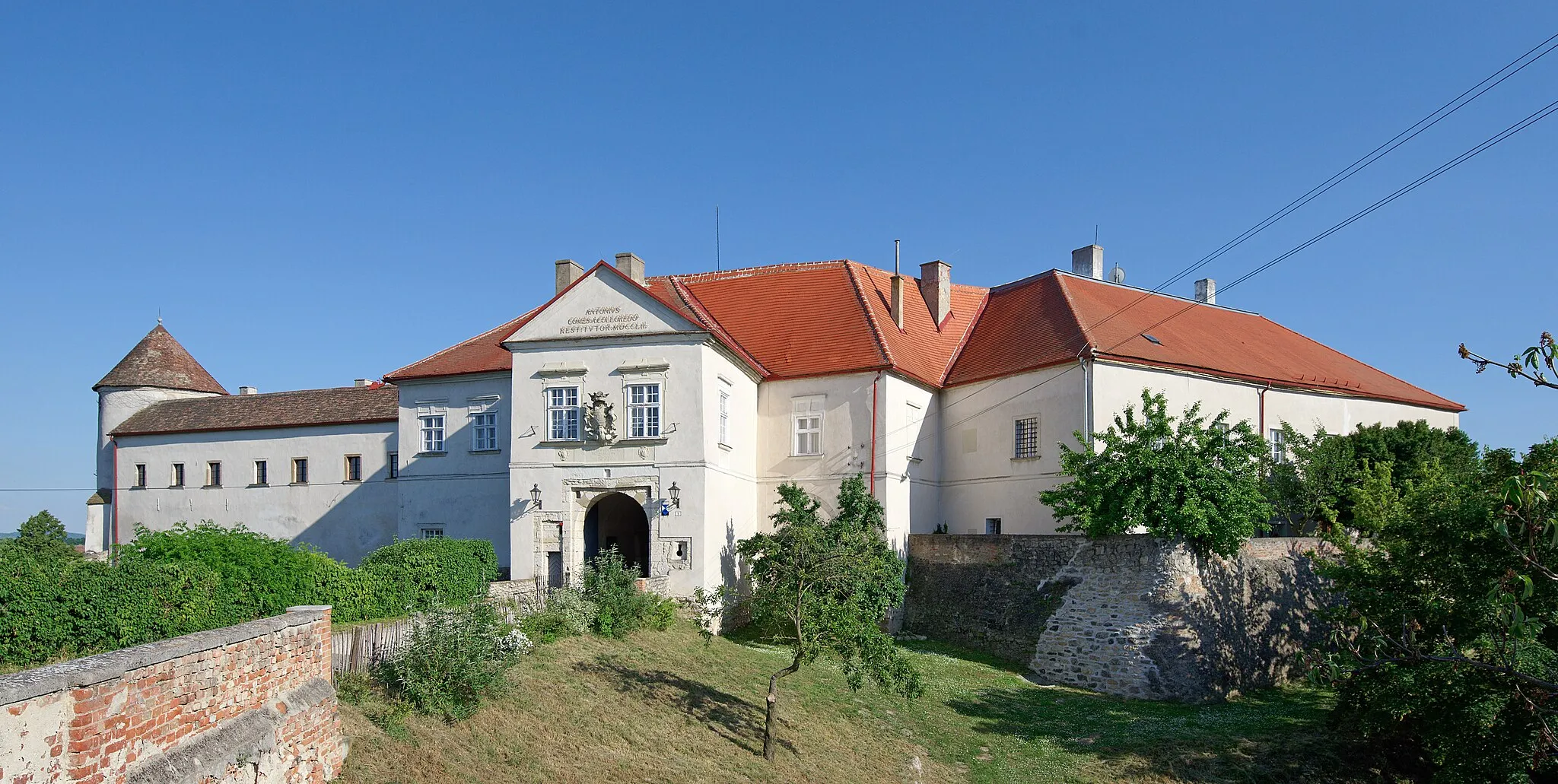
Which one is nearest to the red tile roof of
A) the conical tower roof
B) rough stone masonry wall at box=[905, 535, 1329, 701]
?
rough stone masonry wall at box=[905, 535, 1329, 701]

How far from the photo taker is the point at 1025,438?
28953 millimetres

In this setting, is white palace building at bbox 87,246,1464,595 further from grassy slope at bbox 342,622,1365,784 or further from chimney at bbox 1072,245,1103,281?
grassy slope at bbox 342,622,1365,784

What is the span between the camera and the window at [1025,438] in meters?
28.7

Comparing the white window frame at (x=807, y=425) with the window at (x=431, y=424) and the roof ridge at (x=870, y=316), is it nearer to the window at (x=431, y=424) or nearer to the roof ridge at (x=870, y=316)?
the roof ridge at (x=870, y=316)

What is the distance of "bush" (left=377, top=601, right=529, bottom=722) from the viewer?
14.5 meters

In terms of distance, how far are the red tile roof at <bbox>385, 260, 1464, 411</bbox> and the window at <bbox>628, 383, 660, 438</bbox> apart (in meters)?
2.28

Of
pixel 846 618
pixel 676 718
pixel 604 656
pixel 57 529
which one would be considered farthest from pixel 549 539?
pixel 57 529

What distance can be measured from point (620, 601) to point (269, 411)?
63.7 feet

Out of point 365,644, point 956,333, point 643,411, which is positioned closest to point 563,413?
point 643,411

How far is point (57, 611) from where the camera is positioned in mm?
13234

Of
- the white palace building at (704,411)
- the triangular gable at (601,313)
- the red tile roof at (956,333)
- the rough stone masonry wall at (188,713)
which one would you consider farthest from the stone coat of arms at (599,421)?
the rough stone masonry wall at (188,713)

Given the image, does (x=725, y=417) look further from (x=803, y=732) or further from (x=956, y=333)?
(x=803, y=732)

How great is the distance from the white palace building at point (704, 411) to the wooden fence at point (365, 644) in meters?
10.4

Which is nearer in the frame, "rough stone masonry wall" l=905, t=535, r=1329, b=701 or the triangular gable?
"rough stone masonry wall" l=905, t=535, r=1329, b=701
